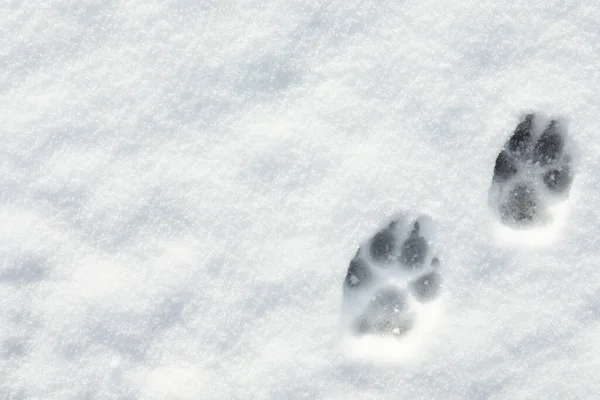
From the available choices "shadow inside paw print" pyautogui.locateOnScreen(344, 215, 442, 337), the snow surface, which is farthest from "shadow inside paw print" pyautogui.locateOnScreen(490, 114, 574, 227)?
"shadow inside paw print" pyautogui.locateOnScreen(344, 215, 442, 337)

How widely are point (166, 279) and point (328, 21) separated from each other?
2.63 ft

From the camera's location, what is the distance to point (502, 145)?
175 centimetres

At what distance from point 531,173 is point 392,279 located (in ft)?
1.50

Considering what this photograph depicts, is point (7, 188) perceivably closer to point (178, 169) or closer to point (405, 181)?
point (178, 169)

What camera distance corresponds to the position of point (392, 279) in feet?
5.85

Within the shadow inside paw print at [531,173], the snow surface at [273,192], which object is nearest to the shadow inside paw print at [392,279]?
the snow surface at [273,192]

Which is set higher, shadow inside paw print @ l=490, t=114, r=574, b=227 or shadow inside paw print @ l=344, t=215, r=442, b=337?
shadow inside paw print @ l=490, t=114, r=574, b=227

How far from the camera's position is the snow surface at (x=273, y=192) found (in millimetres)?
1742

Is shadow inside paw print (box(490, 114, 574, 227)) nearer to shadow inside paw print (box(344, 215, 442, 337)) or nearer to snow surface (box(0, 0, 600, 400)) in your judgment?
snow surface (box(0, 0, 600, 400))

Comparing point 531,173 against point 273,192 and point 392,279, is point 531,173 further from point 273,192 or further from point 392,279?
point 273,192

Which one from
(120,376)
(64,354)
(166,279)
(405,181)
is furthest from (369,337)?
(64,354)

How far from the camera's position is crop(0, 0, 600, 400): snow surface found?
1742mm

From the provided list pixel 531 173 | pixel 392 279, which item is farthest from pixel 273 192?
pixel 531 173

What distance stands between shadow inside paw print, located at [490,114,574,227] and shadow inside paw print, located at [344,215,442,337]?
0.74 feet
